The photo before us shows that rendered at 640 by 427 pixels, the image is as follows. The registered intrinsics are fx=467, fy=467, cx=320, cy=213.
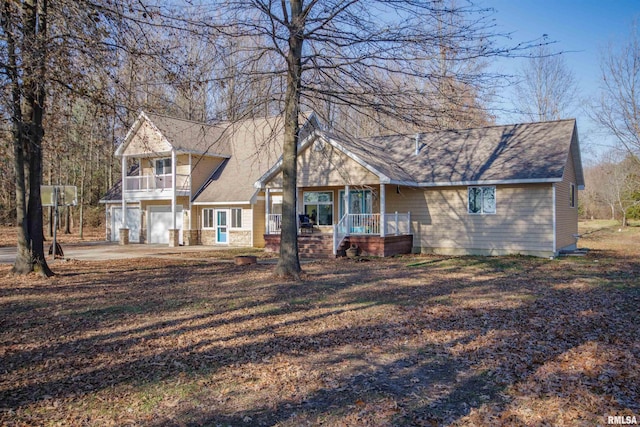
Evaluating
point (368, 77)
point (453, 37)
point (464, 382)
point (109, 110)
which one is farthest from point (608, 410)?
point (109, 110)

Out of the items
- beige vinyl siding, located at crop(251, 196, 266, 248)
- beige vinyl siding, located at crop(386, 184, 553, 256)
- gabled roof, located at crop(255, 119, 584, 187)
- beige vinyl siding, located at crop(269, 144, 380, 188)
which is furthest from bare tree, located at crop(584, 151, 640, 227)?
beige vinyl siding, located at crop(251, 196, 266, 248)

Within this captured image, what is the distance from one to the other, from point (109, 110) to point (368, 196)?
12.1 m

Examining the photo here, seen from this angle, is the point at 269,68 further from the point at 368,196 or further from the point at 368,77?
the point at 368,196

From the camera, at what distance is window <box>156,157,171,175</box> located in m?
26.2

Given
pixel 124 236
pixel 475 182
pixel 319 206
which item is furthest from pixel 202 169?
pixel 475 182

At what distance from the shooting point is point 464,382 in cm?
499

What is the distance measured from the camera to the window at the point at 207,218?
81.5ft

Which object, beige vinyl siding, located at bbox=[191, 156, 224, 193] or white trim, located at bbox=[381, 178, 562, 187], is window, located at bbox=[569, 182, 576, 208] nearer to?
white trim, located at bbox=[381, 178, 562, 187]

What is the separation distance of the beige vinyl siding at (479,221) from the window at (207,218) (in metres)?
9.94

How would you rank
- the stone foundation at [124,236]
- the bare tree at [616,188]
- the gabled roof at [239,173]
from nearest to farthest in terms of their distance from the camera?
the gabled roof at [239,173], the stone foundation at [124,236], the bare tree at [616,188]

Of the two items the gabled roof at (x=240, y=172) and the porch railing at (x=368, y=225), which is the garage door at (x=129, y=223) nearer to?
the gabled roof at (x=240, y=172)

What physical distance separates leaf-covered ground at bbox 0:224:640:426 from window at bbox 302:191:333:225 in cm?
979

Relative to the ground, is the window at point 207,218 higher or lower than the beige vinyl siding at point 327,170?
lower

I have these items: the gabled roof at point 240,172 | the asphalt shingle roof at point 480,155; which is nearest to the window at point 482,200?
the asphalt shingle roof at point 480,155
